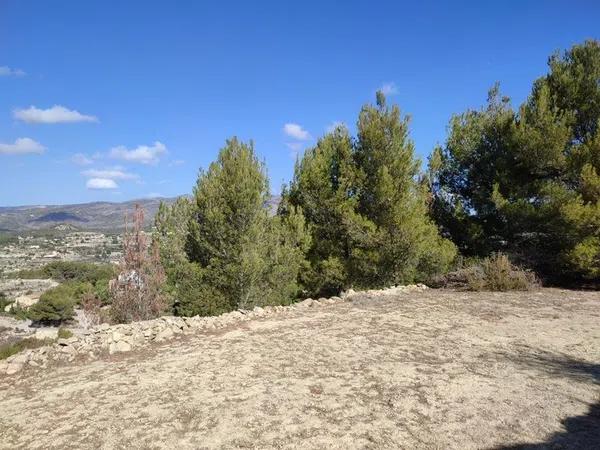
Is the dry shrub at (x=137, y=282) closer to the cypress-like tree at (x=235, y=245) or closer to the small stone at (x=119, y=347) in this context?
the cypress-like tree at (x=235, y=245)

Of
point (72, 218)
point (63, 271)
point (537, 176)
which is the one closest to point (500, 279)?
point (537, 176)

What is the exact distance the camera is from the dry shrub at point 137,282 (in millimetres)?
9758

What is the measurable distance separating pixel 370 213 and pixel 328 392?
996 centimetres

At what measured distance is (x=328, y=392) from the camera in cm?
456

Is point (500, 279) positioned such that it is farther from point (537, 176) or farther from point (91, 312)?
point (91, 312)

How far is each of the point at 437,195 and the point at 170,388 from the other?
41.8ft

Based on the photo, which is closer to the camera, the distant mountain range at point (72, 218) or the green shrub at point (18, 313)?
the green shrub at point (18, 313)

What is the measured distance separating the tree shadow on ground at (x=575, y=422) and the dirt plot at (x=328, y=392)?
0.02m

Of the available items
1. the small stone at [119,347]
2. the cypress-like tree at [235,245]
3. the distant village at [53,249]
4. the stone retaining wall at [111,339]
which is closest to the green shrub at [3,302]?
the distant village at [53,249]

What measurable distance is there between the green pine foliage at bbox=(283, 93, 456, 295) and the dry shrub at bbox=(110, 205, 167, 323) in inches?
212

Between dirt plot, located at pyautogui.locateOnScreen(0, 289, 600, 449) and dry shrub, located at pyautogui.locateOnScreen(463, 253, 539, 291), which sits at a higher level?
dry shrub, located at pyautogui.locateOnScreen(463, 253, 539, 291)

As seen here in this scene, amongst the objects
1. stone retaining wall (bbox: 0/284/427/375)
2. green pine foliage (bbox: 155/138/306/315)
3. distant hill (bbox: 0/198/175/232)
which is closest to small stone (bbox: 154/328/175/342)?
stone retaining wall (bbox: 0/284/427/375)

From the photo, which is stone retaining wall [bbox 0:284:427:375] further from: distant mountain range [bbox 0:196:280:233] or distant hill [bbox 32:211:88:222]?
distant hill [bbox 32:211:88:222]

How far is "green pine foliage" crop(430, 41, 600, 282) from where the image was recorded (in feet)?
39.8
